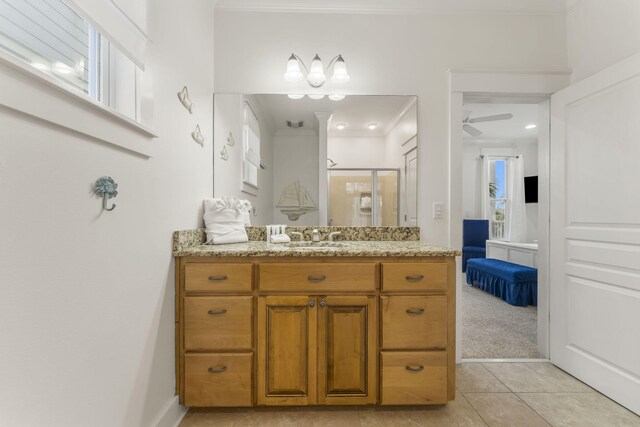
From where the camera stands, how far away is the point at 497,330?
9.97 ft

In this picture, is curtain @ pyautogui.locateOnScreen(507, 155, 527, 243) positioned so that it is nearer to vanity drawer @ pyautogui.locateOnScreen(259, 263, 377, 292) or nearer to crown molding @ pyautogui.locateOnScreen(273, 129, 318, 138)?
crown molding @ pyautogui.locateOnScreen(273, 129, 318, 138)

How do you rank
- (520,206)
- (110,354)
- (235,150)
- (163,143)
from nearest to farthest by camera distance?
1. (110,354)
2. (163,143)
3. (235,150)
4. (520,206)

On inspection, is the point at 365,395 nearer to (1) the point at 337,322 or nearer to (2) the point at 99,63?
(1) the point at 337,322

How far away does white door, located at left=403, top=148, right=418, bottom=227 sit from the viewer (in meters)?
2.36

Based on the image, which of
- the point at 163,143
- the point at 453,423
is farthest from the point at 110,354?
the point at 453,423

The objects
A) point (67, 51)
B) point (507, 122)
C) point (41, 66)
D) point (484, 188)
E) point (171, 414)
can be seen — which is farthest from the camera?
point (484, 188)

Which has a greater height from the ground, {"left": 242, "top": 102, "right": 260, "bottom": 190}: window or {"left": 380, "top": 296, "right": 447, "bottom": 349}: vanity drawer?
{"left": 242, "top": 102, "right": 260, "bottom": 190}: window

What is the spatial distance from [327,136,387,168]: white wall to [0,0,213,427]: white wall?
1041 mm

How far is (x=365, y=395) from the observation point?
5.64 feet

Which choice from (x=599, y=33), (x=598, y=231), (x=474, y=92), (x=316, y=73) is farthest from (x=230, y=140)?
(x=599, y=33)

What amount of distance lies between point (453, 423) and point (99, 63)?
2.36 m

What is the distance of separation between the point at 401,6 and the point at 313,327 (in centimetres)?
231

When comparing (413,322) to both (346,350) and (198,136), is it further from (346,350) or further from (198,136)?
(198,136)

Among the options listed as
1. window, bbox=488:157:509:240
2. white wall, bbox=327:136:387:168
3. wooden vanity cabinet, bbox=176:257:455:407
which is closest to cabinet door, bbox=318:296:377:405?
wooden vanity cabinet, bbox=176:257:455:407
